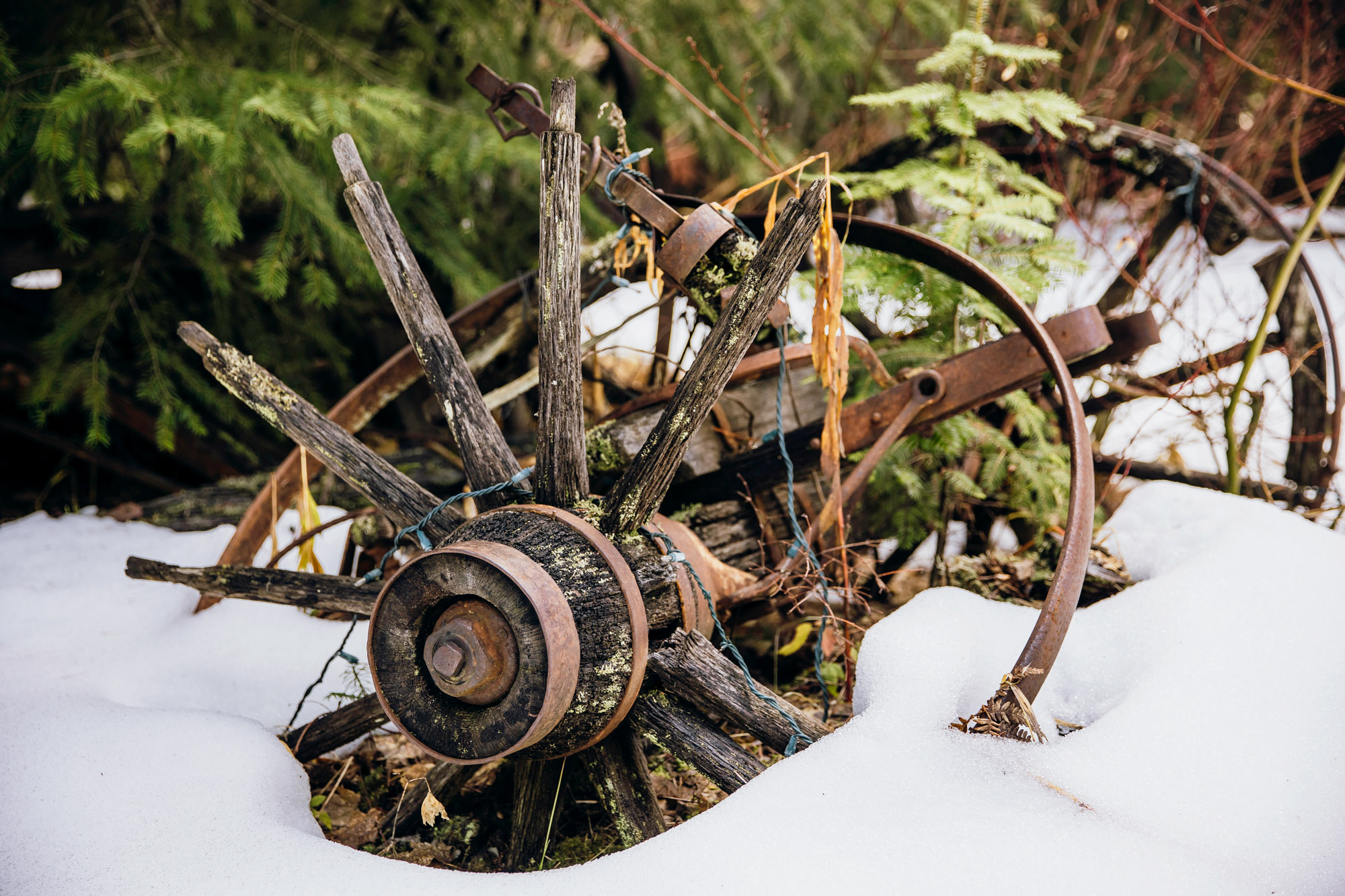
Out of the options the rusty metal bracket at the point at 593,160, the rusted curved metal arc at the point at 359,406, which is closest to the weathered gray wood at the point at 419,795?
the rusted curved metal arc at the point at 359,406

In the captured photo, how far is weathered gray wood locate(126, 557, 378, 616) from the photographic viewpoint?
1.88 m

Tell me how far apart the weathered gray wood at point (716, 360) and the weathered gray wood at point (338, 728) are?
2.47 ft

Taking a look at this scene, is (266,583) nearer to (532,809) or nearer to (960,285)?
(532,809)

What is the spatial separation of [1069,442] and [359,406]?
2055 millimetres

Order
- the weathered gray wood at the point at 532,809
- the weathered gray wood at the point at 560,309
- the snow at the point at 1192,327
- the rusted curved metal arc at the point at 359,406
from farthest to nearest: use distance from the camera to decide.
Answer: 1. the snow at the point at 1192,327
2. the rusted curved metal arc at the point at 359,406
3. the weathered gray wood at the point at 532,809
4. the weathered gray wood at the point at 560,309

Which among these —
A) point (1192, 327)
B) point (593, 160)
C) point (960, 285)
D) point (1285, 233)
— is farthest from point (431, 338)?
point (1192, 327)

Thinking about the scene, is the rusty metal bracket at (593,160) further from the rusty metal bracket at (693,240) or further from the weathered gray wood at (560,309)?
the weathered gray wood at (560,309)

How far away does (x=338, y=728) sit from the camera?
6.34 feet

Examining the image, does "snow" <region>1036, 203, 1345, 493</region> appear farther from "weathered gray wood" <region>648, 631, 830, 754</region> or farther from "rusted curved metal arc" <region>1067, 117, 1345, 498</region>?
"weathered gray wood" <region>648, 631, 830, 754</region>

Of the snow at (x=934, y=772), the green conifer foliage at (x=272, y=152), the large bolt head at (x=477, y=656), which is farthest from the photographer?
the green conifer foliage at (x=272, y=152)

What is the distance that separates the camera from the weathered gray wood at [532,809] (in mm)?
1773

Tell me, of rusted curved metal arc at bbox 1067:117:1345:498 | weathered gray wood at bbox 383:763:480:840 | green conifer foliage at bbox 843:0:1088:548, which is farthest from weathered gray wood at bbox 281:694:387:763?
→ rusted curved metal arc at bbox 1067:117:1345:498

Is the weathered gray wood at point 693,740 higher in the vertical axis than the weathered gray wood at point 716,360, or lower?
lower

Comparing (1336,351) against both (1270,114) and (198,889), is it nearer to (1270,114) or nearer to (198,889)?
(1270,114)
